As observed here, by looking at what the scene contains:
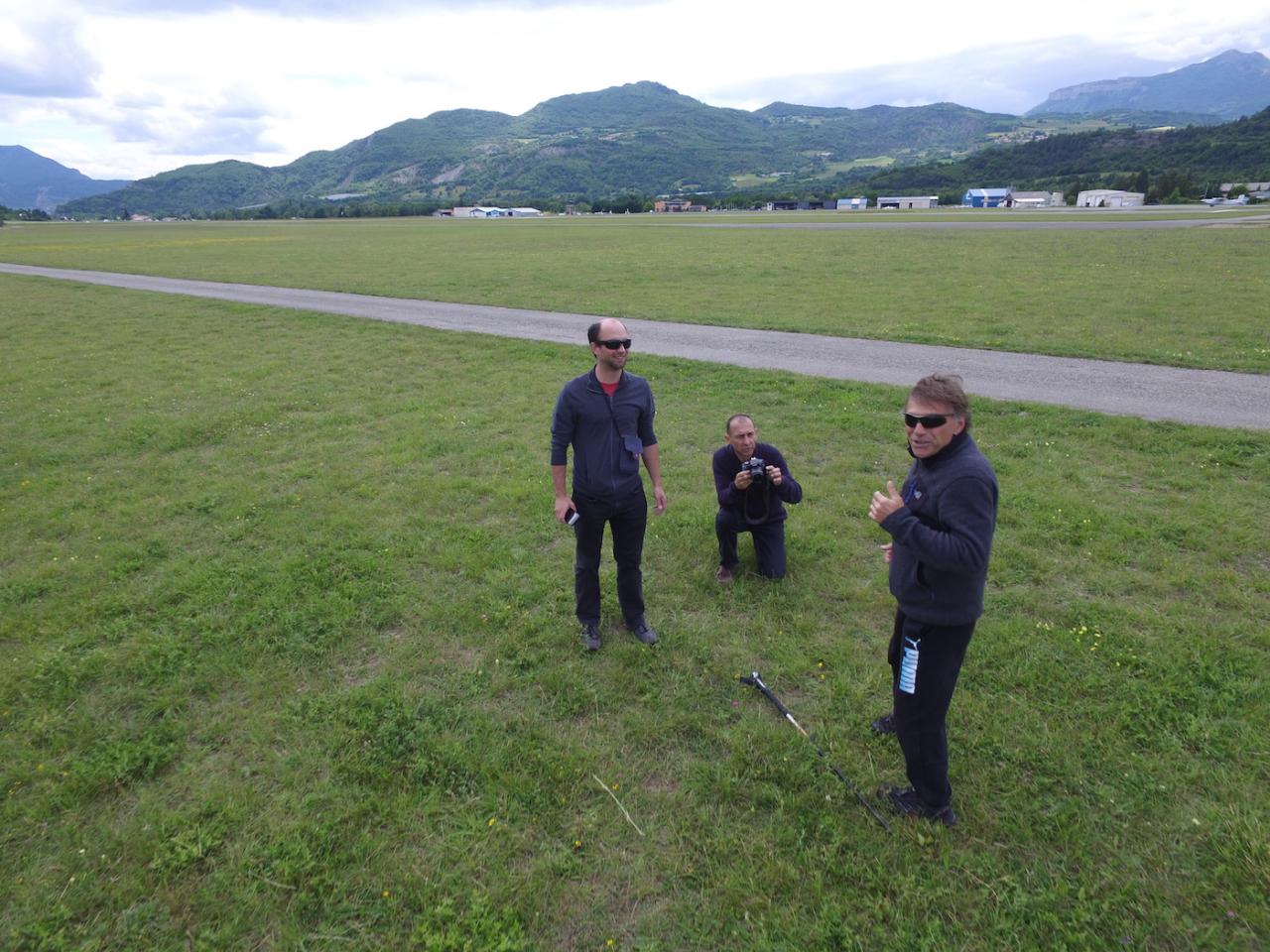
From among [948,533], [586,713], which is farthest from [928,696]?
[586,713]

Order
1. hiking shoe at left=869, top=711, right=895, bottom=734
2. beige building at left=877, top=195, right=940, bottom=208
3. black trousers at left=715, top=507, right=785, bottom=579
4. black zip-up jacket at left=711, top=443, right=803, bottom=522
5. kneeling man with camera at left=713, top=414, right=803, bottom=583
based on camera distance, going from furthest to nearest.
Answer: beige building at left=877, top=195, right=940, bottom=208 < black trousers at left=715, top=507, right=785, bottom=579 < black zip-up jacket at left=711, top=443, right=803, bottom=522 < kneeling man with camera at left=713, top=414, right=803, bottom=583 < hiking shoe at left=869, top=711, right=895, bottom=734

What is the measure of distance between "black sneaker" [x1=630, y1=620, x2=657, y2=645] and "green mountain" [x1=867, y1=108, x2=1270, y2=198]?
128m

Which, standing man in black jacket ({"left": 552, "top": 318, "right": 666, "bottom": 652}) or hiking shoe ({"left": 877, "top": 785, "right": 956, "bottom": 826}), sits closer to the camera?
hiking shoe ({"left": 877, "top": 785, "right": 956, "bottom": 826})

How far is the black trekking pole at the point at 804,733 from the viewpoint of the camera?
3.72m

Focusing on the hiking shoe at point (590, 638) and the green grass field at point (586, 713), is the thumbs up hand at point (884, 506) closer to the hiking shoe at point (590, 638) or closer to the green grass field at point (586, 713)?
the green grass field at point (586, 713)

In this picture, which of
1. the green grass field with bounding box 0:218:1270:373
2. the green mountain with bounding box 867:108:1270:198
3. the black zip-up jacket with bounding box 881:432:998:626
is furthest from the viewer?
the green mountain with bounding box 867:108:1270:198

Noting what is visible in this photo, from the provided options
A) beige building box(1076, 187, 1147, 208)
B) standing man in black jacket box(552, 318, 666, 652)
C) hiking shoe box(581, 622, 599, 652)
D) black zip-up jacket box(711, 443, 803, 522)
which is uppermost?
standing man in black jacket box(552, 318, 666, 652)

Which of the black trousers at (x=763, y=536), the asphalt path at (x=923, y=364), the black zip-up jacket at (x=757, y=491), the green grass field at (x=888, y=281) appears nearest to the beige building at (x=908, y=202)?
the green grass field at (x=888, y=281)

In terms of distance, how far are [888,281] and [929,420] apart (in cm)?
2243

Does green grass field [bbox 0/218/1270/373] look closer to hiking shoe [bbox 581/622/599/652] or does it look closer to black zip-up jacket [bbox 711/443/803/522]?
black zip-up jacket [bbox 711/443/803/522]

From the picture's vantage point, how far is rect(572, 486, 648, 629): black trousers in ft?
16.4

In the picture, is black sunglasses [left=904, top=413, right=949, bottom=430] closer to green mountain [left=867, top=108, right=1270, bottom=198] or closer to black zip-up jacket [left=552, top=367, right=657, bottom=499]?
black zip-up jacket [left=552, top=367, right=657, bottom=499]

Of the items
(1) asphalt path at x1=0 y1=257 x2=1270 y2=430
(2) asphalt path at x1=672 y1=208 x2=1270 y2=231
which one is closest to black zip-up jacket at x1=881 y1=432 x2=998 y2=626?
(1) asphalt path at x1=0 y1=257 x2=1270 y2=430

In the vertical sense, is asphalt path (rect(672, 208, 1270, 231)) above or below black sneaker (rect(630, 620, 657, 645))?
below
